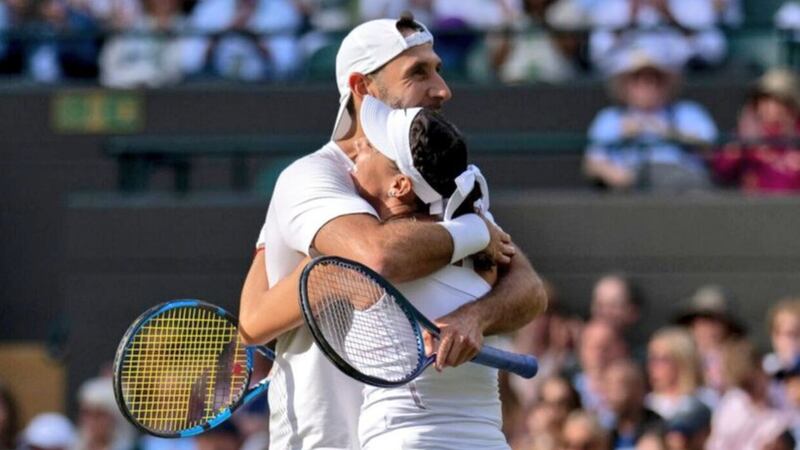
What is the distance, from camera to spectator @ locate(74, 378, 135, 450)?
34.1 feet

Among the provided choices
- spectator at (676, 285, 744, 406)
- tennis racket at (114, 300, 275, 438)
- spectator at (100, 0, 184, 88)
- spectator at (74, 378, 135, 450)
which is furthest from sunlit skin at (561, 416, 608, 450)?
spectator at (100, 0, 184, 88)

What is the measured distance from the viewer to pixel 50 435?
10617 mm

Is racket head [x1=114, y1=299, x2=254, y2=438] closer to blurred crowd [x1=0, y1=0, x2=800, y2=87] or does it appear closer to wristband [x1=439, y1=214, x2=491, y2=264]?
wristband [x1=439, y1=214, x2=491, y2=264]

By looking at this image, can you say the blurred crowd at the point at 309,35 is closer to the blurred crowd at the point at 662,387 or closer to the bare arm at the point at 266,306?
the blurred crowd at the point at 662,387

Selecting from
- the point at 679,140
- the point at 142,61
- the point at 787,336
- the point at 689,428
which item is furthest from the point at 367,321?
the point at 142,61

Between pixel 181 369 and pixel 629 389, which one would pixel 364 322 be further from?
pixel 629 389

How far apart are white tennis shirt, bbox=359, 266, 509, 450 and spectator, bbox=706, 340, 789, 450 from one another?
3550 millimetres

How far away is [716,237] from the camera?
35.3ft

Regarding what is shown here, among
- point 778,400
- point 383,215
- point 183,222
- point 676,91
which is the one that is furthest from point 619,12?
point 383,215

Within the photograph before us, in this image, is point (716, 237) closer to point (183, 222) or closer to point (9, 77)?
point (183, 222)

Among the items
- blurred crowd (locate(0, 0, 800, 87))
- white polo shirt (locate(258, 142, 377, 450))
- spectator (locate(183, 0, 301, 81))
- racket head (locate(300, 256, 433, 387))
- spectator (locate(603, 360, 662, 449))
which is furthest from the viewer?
spectator (locate(183, 0, 301, 81))

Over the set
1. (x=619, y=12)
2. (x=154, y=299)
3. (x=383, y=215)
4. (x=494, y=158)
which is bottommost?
(x=154, y=299)

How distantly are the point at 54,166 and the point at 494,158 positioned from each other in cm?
277

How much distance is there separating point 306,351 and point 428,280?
1.35ft
